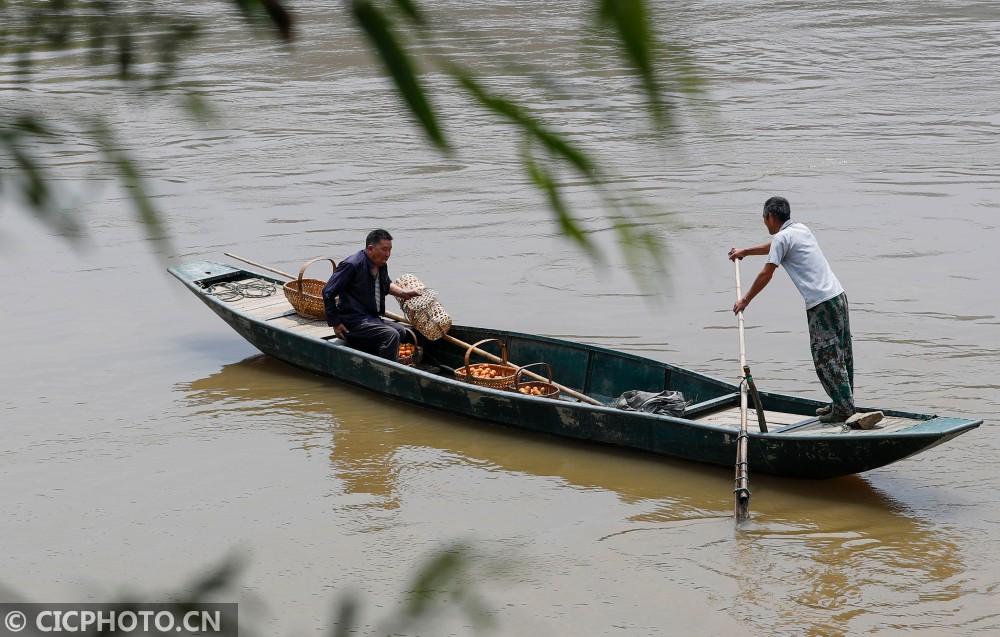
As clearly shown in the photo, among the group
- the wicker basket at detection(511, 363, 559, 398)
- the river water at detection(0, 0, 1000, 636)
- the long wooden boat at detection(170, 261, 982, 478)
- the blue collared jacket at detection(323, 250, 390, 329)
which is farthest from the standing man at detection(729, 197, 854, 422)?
the blue collared jacket at detection(323, 250, 390, 329)

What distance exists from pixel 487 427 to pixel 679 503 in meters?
1.94

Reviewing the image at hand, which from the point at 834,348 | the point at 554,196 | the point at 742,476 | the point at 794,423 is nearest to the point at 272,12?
the point at 554,196

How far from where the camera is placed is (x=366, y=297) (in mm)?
9648

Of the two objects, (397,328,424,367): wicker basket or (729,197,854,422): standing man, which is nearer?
(729,197,854,422): standing man

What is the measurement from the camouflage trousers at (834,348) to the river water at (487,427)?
2.65 ft

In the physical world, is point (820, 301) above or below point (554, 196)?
below

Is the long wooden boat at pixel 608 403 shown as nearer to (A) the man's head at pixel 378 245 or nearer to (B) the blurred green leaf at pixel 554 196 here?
(A) the man's head at pixel 378 245

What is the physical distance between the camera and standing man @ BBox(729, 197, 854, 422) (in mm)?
7707

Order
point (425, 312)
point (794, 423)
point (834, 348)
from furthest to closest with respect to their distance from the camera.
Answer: point (425, 312), point (794, 423), point (834, 348)

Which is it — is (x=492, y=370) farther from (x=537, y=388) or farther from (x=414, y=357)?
(x=414, y=357)

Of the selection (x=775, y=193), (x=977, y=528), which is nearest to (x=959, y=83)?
(x=775, y=193)

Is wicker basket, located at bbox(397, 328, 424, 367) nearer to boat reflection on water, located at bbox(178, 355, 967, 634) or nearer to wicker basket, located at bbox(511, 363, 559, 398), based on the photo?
boat reflection on water, located at bbox(178, 355, 967, 634)

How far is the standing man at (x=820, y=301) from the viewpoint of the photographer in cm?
771

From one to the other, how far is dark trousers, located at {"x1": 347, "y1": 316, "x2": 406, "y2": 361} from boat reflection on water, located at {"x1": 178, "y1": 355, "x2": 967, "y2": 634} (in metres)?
0.63
